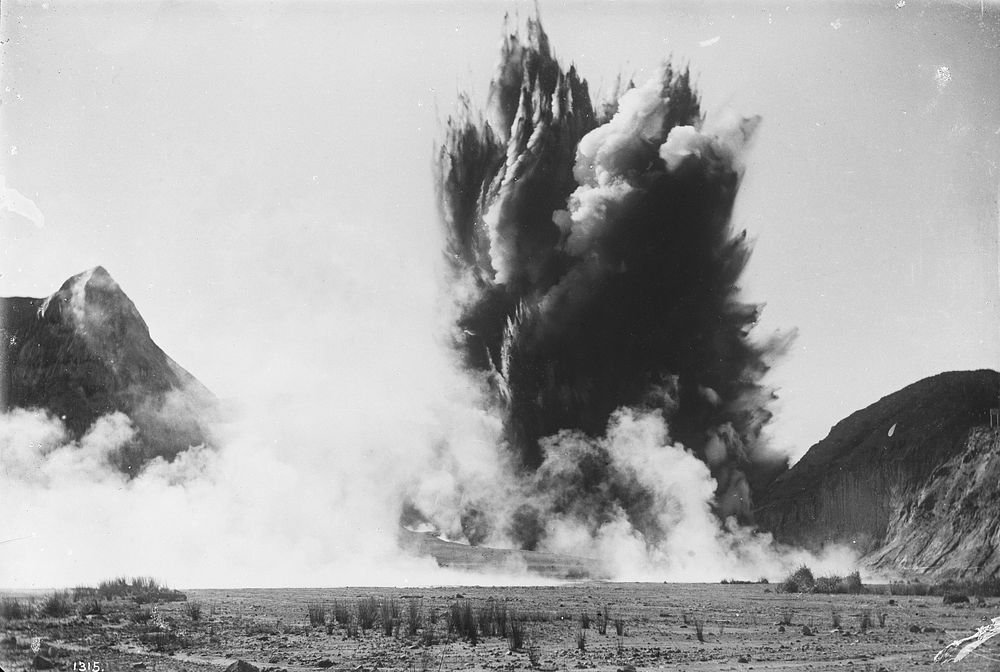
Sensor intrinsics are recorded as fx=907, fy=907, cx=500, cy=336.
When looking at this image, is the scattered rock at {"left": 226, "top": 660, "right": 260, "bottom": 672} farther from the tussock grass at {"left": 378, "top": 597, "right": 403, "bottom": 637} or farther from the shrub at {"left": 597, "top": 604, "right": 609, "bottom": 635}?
the shrub at {"left": 597, "top": 604, "right": 609, "bottom": 635}

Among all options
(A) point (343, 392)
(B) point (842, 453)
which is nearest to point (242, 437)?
(A) point (343, 392)

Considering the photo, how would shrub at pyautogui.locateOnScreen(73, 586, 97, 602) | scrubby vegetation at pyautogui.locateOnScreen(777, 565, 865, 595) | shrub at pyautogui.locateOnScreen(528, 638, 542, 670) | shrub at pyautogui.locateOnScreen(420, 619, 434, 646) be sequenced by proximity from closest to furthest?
shrub at pyautogui.locateOnScreen(528, 638, 542, 670) < shrub at pyautogui.locateOnScreen(420, 619, 434, 646) < shrub at pyautogui.locateOnScreen(73, 586, 97, 602) < scrubby vegetation at pyautogui.locateOnScreen(777, 565, 865, 595)

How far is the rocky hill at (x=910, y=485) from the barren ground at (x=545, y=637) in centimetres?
109

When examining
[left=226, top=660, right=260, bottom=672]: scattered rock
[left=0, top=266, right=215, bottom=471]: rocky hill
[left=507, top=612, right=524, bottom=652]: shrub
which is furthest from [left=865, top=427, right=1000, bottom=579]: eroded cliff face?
[left=0, top=266, right=215, bottom=471]: rocky hill

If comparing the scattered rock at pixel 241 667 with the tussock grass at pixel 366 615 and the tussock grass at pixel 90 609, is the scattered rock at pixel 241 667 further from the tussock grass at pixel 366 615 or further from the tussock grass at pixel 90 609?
the tussock grass at pixel 90 609

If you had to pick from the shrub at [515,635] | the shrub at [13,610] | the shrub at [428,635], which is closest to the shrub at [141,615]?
the shrub at [13,610]

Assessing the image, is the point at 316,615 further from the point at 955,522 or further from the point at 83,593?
the point at 955,522

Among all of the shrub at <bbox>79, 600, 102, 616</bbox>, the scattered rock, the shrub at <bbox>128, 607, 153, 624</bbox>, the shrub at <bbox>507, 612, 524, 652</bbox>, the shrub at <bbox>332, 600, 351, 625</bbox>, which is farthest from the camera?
the shrub at <bbox>79, 600, 102, 616</bbox>

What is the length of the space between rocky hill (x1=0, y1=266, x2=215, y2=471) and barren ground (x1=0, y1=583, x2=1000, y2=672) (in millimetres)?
2644

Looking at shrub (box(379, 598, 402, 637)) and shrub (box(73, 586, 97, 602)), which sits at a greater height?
shrub (box(73, 586, 97, 602))

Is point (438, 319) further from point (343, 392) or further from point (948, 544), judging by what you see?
point (948, 544)

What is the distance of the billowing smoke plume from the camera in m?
13.9

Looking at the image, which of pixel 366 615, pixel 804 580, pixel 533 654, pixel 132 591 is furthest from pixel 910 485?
pixel 132 591

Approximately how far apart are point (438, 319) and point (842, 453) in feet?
21.4
